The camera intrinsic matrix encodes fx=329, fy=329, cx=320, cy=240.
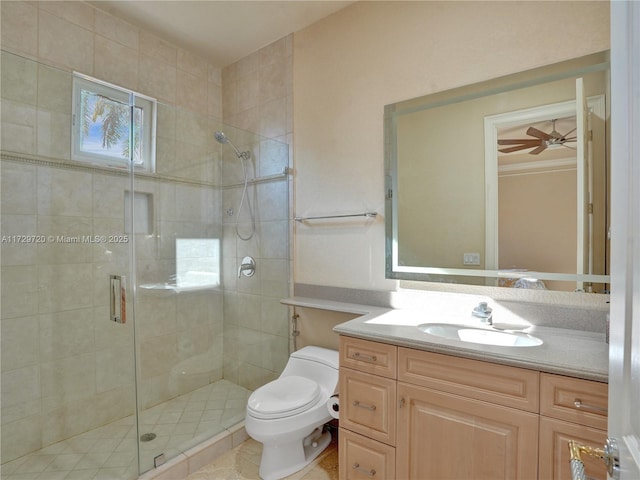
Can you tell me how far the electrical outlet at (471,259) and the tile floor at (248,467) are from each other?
1360mm

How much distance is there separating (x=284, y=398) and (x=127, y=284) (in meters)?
1.21

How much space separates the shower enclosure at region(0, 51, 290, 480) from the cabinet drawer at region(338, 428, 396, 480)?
964 mm

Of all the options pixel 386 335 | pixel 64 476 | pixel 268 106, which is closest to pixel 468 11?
A: pixel 268 106

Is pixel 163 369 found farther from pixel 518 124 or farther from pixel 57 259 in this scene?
pixel 518 124

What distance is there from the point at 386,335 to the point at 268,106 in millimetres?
2012

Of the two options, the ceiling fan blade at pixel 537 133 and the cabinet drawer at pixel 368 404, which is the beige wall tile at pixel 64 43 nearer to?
the cabinet drawer at pixel 368 404

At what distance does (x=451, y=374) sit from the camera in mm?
1283

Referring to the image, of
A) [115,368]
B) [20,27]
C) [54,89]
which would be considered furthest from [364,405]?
[20,27]

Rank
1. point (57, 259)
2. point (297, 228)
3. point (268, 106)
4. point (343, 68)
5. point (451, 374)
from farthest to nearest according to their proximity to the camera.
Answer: point (268, 106) < point (297, 228) < point (343, 68) < point (57, 259) < point (451, 374)

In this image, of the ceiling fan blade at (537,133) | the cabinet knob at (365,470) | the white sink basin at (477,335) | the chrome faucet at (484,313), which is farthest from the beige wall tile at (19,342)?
the ceiling fan blade at (537,133)

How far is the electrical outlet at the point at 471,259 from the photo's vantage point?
5.57ft

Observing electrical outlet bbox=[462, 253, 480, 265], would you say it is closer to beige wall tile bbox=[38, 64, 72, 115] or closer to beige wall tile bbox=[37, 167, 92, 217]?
beige wall tile bbox=[37, 167, 92, 217]

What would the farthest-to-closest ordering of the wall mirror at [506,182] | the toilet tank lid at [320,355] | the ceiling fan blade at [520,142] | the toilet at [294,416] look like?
the toilet tank lid at [320,355]
the toilet at [294,416]
the ceiling fan blade at [520,142]
the wall mirror at [506,182]

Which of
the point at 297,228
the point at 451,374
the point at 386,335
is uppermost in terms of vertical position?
the point at 297,228
